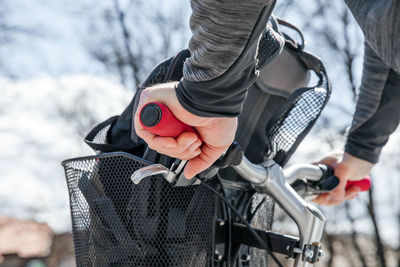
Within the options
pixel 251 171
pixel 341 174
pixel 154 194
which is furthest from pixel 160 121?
pixel 341 174

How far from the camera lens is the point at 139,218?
3.71 feet

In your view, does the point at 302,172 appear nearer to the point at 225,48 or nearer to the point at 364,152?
the point at 364,152

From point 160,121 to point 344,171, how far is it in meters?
0.98

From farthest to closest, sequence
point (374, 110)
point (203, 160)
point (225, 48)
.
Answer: point (374, 110), point (203, 160), point (225, 48)

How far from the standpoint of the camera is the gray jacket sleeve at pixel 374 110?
1593mm

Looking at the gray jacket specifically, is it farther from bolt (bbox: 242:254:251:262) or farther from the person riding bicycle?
bolt (bbox: 242:254:251:262)

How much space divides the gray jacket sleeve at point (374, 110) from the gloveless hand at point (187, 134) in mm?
841

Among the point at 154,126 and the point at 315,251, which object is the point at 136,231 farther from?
the point at 315,251

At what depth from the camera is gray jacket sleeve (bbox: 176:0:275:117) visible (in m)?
0.85

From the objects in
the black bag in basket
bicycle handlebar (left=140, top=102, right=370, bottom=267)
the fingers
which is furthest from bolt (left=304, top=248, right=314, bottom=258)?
the fingers

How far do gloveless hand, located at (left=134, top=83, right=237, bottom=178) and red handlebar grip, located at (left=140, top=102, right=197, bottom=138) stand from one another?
11 millimetres

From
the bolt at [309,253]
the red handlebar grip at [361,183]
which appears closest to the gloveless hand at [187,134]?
the bolt at [309,253]

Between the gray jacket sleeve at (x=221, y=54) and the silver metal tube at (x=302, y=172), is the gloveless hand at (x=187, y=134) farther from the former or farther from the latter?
the silver metal tube at (x=302, y=172)

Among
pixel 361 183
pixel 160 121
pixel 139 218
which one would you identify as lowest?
pixel 361 183
